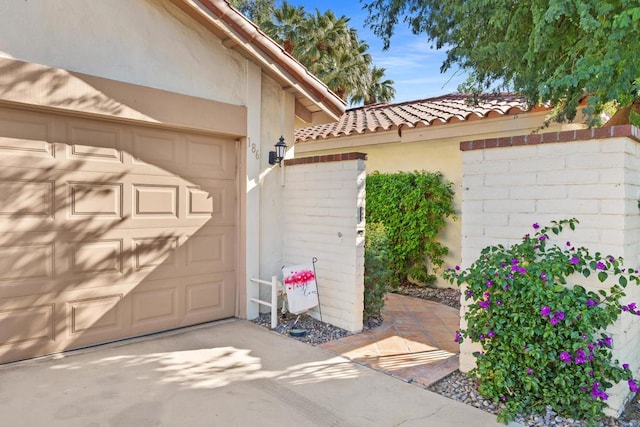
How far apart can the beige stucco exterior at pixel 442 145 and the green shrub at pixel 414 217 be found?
23cm

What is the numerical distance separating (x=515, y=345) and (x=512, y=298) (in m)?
0.43

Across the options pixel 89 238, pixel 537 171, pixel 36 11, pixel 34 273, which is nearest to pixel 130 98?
pixel 36 11

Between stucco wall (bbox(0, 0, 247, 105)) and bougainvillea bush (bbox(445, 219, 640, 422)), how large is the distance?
15.4 ft

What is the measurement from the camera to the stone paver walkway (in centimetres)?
470

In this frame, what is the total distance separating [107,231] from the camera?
17.4ft

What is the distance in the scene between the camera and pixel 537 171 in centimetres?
404

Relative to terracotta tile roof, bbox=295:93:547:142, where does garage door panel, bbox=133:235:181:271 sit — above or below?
below

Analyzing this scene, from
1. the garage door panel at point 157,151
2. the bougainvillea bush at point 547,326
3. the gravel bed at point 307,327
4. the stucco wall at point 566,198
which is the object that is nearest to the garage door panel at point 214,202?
the garage door panel at point 157,151

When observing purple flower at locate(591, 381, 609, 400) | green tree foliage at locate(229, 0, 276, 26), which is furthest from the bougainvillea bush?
green tree foliage at locate(229, 0, 276, 26)

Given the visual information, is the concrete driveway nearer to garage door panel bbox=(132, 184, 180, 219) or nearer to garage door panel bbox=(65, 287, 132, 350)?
garage door panel bbox=(65, 287, 132, 350)

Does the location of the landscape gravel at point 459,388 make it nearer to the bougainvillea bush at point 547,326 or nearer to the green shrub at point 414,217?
the bougainvillea bush at point 547,326

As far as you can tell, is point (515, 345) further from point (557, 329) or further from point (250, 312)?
point (250, 312)

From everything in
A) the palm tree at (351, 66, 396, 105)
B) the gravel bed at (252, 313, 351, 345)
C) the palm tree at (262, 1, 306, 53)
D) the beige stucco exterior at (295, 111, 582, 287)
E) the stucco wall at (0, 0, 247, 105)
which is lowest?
Answer: the gravel bed at (252, 313, 351, 345)

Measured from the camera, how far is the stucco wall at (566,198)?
3598 mm
